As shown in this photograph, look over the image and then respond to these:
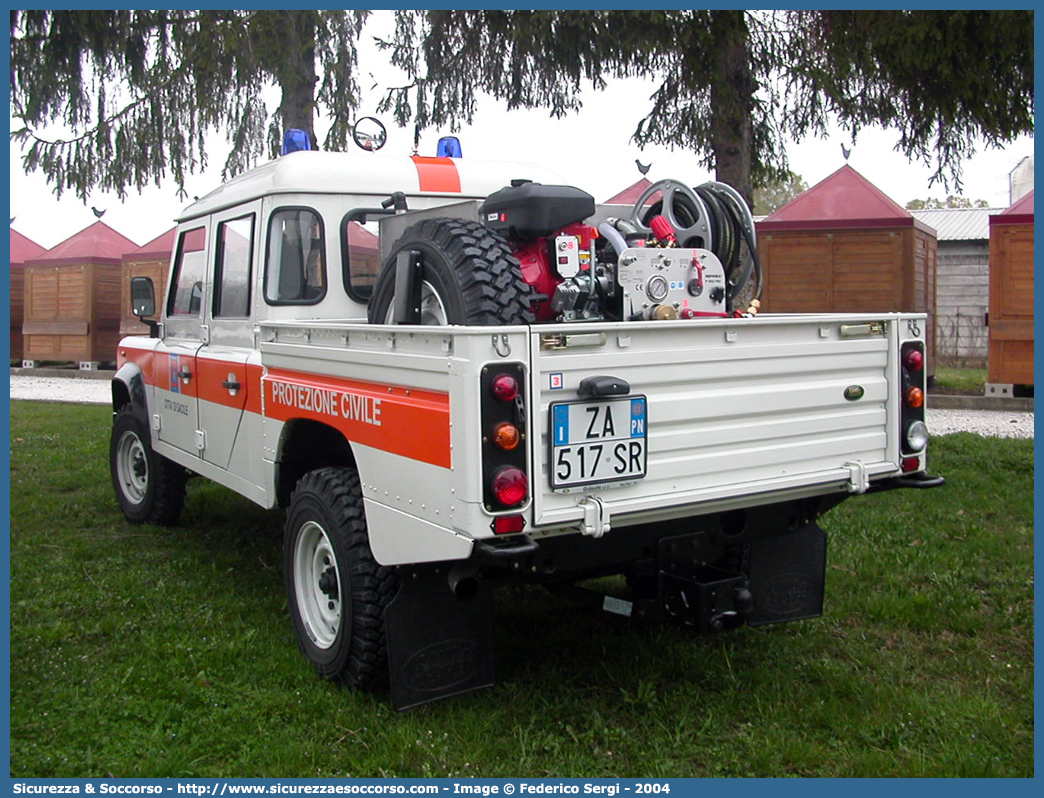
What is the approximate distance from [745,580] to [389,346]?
157 centimetres

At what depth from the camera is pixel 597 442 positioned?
3234 mm

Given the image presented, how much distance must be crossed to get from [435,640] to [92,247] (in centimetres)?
1819

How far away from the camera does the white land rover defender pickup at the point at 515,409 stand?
318cm

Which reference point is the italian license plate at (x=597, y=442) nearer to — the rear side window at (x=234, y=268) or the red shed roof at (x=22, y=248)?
the rear side window at (x=234, y=268)

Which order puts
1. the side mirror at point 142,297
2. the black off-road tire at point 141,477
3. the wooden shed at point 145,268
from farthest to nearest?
the wooden shed at point 145,268 → the black off-road tire at point 141,477 → the side mirror at point 142,297

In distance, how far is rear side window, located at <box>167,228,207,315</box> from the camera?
18.9 feet

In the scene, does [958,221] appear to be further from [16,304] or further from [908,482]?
[908,482]

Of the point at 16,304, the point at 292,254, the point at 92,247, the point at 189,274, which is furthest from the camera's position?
the point at 16,304

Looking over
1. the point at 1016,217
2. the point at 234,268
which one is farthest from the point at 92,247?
the point at 1016,217

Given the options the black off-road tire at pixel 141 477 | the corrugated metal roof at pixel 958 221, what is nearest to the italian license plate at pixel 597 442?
the black off-road tire at pixel 141 477

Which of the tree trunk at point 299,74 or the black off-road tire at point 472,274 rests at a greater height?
the tree trunk at point 299,74

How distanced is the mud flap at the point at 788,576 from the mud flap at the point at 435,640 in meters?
1.28

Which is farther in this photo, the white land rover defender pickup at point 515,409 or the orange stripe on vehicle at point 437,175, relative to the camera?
the orange stripe on vehicle at point 437,175

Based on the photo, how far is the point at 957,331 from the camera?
760 inches
